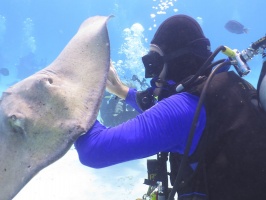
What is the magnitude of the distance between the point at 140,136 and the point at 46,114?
67 cm

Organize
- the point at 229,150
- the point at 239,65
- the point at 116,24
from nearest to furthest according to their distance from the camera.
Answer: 1. the point at 229,150
2. the point at 239,65
3. the point at 116,24

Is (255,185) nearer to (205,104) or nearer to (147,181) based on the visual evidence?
(205,104)

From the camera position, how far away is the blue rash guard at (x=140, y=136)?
1.94m

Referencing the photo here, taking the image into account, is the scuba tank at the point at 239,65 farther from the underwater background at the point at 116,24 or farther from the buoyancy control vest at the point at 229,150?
the underwater background at the point at 116,24

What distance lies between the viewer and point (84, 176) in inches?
313

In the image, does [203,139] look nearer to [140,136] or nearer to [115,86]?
[140,136]

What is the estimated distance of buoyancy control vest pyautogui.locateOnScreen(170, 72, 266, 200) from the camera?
2.04 meters

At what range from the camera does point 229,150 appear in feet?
6.81

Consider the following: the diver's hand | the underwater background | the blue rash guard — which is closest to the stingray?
the blue rash guard

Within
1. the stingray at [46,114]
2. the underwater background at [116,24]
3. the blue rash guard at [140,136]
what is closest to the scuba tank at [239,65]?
the blue rash guard at [140,136]

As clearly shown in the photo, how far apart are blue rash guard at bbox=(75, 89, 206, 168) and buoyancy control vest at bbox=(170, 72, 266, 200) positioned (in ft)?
0.68

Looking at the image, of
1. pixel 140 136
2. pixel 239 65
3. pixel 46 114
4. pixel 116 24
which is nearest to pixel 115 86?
pixel 239 65

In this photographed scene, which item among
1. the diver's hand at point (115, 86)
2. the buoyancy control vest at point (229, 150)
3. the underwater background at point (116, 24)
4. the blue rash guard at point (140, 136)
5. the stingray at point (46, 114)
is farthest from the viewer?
the underwater background at point (116, 24)

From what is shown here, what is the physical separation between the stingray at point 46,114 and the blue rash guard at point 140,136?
0.72 feet
